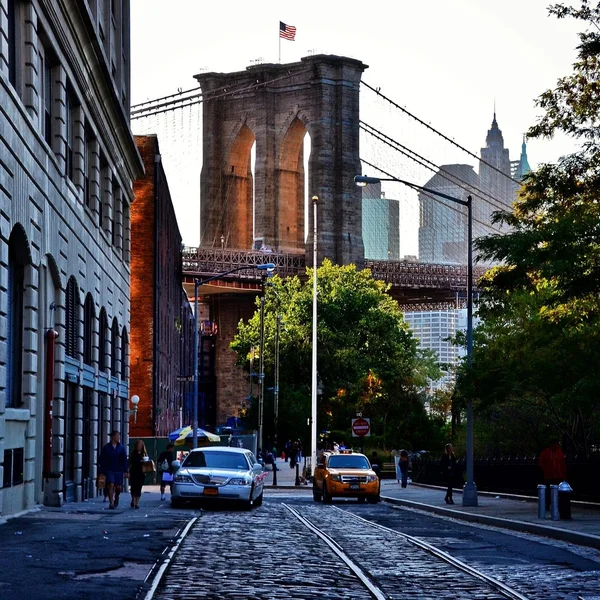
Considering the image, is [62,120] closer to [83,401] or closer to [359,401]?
[83,401]

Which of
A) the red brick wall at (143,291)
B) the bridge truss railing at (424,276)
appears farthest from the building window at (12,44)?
the bridge truss railing at (424,276)

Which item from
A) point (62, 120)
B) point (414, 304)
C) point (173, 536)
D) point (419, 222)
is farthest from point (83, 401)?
point (419, 222)

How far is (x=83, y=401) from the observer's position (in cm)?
3675

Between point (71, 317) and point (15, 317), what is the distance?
7.25 m

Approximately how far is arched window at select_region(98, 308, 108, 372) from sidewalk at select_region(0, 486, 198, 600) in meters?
12.0

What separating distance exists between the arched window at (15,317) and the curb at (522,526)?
9883mm

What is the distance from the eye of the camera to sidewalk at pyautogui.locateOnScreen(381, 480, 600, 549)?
23.0 meters

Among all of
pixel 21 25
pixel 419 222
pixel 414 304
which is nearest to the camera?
pixel 21 25

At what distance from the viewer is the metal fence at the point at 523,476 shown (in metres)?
32.2

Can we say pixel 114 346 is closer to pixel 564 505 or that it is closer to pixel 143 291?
pixel 564 505

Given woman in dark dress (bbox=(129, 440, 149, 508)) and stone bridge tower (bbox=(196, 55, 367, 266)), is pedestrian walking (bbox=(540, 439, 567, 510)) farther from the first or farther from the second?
stone bridge tower (bbox=(196, 55, 367, 266))

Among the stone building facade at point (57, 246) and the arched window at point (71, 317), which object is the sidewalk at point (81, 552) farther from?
the arched window at point (71, 317)

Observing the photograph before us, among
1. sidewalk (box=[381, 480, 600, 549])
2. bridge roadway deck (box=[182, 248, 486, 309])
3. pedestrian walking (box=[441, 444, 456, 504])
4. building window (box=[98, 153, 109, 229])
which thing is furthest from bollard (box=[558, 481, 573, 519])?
bridge roadway deck (box=[182, 248, 486, 309])

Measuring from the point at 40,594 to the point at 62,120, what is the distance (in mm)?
19572
